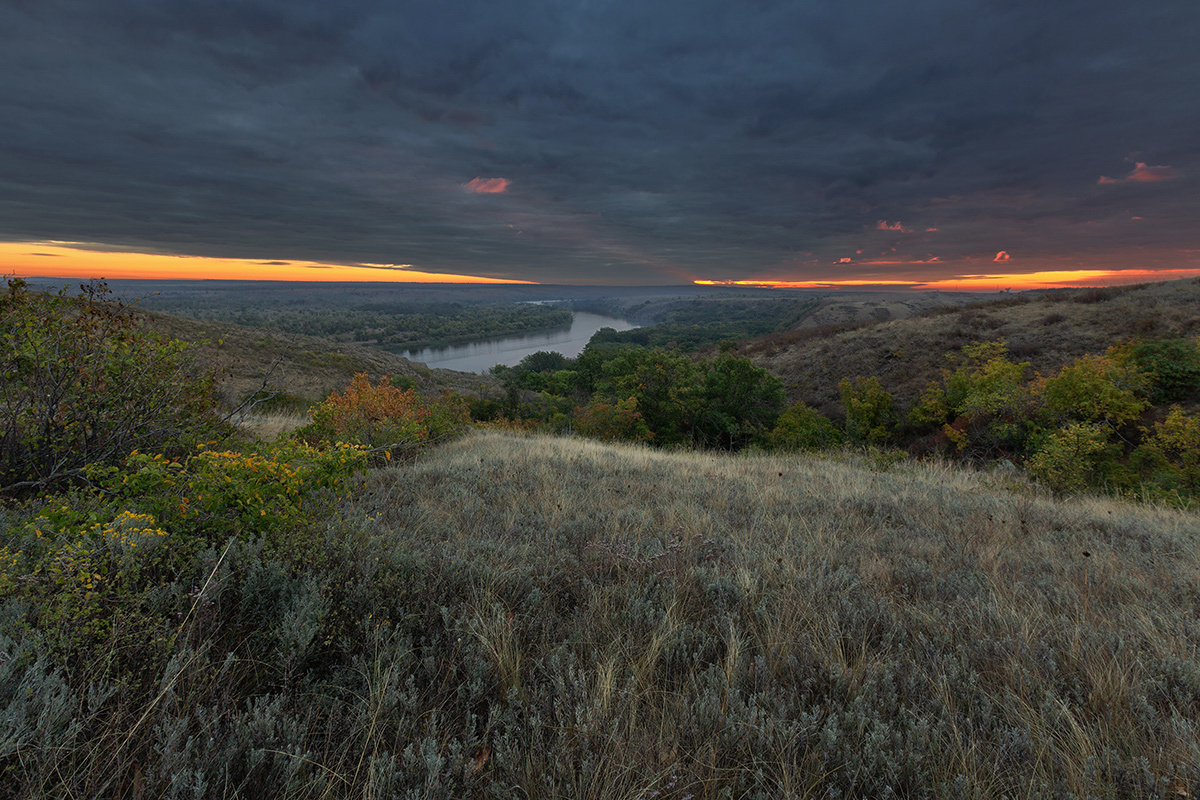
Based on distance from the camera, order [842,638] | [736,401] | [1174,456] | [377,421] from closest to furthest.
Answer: [842,638]
[377,421]
[1174,456]
[736,401]

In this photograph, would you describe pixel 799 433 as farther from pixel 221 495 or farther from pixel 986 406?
pixel 221 495

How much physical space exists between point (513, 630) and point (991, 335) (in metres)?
45.5

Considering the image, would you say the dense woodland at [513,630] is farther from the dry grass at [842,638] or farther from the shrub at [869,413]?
the shrub at [869,413]

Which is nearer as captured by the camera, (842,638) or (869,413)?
(842,638)

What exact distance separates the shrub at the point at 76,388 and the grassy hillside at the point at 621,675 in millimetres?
1116

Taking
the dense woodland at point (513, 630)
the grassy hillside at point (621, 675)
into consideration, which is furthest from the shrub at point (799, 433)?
the grassy hillside at point (621, 675)

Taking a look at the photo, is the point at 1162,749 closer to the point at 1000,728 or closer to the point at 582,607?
the point at 1000,728

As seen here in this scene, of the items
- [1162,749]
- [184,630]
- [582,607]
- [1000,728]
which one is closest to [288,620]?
[184,630]

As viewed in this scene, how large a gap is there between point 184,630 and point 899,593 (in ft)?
14.2

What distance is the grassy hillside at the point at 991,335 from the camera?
29984mm

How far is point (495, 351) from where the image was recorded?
121 metres

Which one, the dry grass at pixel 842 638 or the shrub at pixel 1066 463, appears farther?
the shrub at pixel 1066 463

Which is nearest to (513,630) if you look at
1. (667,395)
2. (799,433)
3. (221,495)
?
(221,495)

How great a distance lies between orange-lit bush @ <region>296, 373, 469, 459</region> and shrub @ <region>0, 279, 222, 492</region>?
1860 millimetres
